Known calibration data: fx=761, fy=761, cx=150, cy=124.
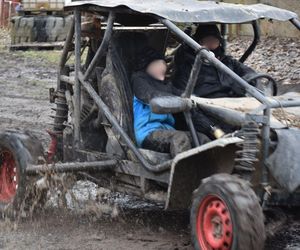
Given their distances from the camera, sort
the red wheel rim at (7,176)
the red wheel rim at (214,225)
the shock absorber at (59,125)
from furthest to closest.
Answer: the shock absorber at (59,125)
the red wheel rim at (7,176)
the red wheel rim at (214,225)

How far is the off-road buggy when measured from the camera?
469 centimetres

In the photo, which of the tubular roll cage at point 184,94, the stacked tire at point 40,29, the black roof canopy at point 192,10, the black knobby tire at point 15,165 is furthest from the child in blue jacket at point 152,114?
the stacked tire at point 40,29

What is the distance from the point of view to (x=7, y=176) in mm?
6602

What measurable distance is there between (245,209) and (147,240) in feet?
4.82

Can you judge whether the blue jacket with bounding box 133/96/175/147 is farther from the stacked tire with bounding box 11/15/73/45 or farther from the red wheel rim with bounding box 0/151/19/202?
the stacked tire with bounding box 11/15/73/45

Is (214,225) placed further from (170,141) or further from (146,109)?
(146,109)

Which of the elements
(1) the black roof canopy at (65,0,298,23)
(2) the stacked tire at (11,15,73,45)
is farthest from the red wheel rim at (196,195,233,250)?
(2) the stacked tire at (11,15,73,45)

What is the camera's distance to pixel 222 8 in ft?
19.0

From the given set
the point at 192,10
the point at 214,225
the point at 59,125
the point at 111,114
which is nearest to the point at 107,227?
the point at 111,114

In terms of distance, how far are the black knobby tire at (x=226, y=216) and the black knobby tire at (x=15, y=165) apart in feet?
6.11

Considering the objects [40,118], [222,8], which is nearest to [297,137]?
[222,8]

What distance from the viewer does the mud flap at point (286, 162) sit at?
183 inches

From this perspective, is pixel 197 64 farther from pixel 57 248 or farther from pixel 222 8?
pixel 57 248

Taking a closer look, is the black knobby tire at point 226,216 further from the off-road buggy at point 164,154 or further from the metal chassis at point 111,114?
the metal chassis at point 111,114
